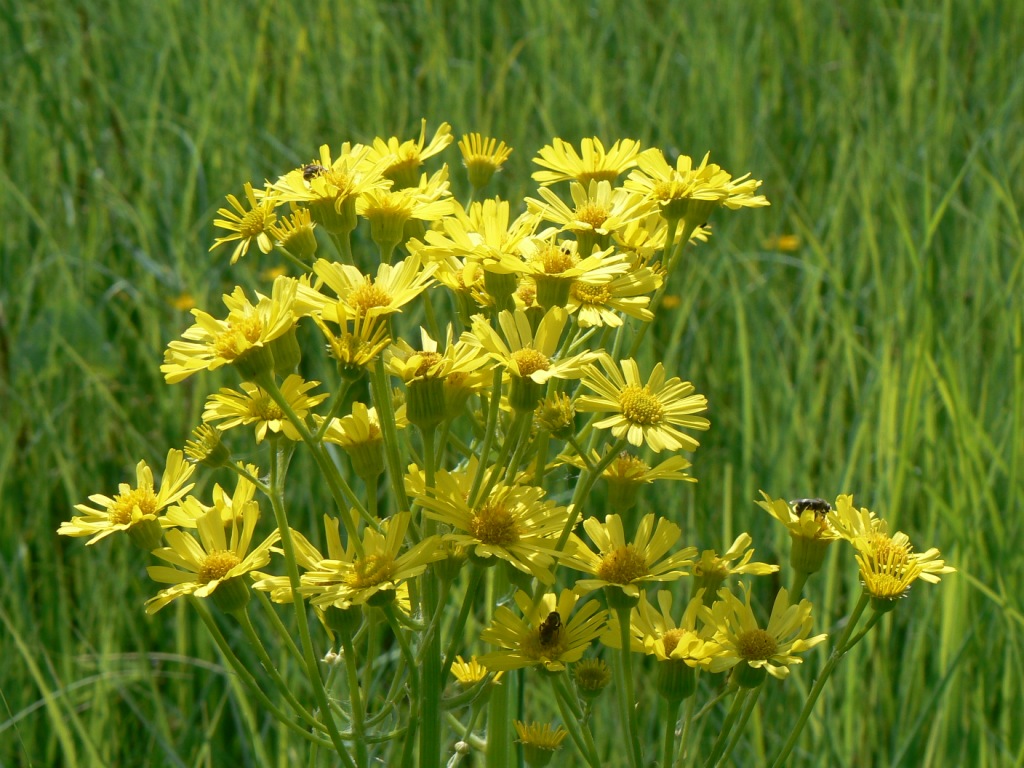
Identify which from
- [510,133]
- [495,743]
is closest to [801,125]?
[510,133]

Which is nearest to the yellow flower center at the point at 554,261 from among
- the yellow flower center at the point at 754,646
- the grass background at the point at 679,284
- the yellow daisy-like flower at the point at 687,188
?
the yellow daisy-like flower at the point at 687,188

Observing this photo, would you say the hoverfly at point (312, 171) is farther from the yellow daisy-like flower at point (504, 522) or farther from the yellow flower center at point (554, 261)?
the yellow daisy-like flower at point (504, 522)

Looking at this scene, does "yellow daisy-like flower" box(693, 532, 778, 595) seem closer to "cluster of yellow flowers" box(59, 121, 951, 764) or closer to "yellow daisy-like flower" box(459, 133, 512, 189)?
"cluster of yellow flowers" box(59, 121, 951, 764)

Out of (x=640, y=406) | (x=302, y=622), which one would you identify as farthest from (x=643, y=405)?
(x=302, y=622)

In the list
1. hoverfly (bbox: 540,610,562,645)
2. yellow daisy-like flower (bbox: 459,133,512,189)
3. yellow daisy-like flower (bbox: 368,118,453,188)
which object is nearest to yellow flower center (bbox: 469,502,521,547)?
hoverfly (bbox: 540,610,562,645)

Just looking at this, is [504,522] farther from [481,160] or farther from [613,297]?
[481,160]
